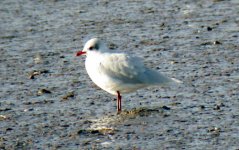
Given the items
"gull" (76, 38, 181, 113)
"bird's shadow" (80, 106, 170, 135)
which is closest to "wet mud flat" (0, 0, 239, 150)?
"bird's shadow" (80, 106, 170, 135)

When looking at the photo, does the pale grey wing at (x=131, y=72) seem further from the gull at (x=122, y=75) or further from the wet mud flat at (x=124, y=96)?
the wet mud flat at (x=124, y=96)

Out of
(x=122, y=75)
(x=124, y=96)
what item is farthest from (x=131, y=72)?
(x=124, y=96)

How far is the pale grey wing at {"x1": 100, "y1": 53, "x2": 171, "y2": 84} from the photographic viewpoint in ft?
30.5

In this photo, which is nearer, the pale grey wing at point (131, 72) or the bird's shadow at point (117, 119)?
the bird's shadow at point (117, 119)

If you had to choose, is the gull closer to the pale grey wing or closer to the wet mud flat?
the pale grey wing

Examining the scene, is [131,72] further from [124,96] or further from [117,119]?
[124,96]

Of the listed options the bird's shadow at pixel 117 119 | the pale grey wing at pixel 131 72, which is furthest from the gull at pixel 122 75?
the bird's shadow at pixel 117 119

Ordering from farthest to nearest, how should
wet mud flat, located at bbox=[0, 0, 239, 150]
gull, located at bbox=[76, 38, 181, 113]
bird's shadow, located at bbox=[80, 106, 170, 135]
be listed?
1. gull, located at bbox=[76, 38, 181, 113]
2. bird's shadow, located at bbox=[80, 106, 170, 135]
3. wet mud flat, located at bbox=[0, 0, 239, 150]

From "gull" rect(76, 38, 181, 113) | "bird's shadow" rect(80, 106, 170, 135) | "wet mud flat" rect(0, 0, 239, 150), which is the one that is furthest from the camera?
"gull" rect(76, 38, 181, 113)

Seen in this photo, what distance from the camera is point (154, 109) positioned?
920 centimetres

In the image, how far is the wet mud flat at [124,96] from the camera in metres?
8.30

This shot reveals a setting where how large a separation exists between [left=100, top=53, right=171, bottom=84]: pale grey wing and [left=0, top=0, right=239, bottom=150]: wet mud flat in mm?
292

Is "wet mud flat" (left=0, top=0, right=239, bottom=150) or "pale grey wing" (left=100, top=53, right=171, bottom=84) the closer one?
"wet mud flat" (left=0, top=0, right=239, bottom=150)

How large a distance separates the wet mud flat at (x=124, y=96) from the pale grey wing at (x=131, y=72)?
0.29 metres
